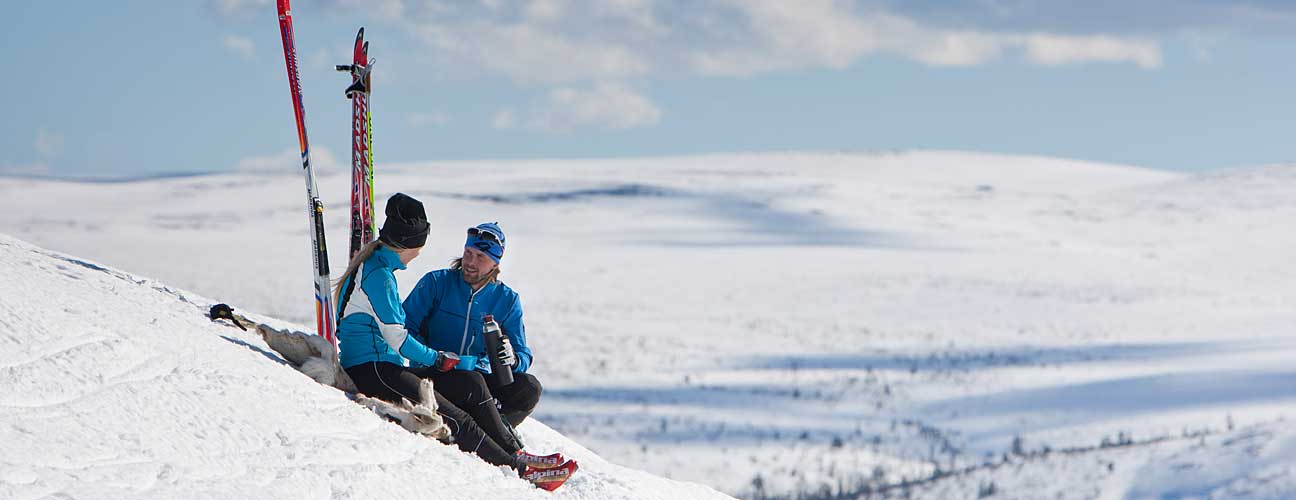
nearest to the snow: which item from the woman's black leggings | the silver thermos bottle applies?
the woman's black leggings

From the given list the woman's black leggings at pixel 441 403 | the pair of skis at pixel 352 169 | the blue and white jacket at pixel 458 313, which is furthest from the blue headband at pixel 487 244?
the pair of skis at pixel 352 169

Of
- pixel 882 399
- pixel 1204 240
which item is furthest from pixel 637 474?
pixel 1204 240

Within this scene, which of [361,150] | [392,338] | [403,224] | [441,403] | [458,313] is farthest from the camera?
[361,150]

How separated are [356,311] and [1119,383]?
4673cm

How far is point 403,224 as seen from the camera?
5.87 metres

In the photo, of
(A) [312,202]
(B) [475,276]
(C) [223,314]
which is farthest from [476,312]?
(A) [312,202]

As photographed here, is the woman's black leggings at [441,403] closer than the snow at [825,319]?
Yes

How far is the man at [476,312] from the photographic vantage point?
20.4ft

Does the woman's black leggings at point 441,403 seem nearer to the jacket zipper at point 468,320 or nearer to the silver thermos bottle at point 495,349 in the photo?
the silver thermos bottle at point 495,349

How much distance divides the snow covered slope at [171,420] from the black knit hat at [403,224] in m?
0.76

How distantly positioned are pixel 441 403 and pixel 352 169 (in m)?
3.26

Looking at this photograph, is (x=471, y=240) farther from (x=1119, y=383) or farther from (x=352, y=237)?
(x=1119, y=383)

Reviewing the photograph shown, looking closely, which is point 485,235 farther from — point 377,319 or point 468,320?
point 377,319

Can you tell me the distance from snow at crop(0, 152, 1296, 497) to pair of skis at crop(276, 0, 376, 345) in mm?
1290
